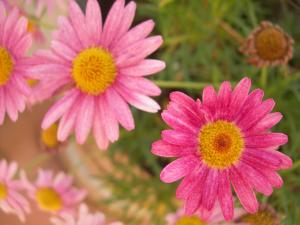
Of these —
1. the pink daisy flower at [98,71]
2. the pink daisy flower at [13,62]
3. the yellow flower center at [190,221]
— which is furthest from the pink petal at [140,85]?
the yellow flower center at [190,221]

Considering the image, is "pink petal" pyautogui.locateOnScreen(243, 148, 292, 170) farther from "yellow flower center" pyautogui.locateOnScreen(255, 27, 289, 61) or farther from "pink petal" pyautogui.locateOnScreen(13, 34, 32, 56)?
"pink petal" pyautogui.locateOnScreen(13, 34, 32, 56)

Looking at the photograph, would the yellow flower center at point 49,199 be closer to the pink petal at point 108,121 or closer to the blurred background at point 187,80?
the blurred background at point 187,80

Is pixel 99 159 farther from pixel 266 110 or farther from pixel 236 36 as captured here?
pixel 266 110

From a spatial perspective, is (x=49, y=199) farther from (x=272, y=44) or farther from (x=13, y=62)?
(x=272, y=44)

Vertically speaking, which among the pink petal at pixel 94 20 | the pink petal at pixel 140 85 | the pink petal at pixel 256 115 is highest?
the pink petal at pixel 94 20

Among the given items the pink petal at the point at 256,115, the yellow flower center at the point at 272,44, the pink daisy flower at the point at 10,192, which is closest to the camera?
the pink petal at the point at 256,115
